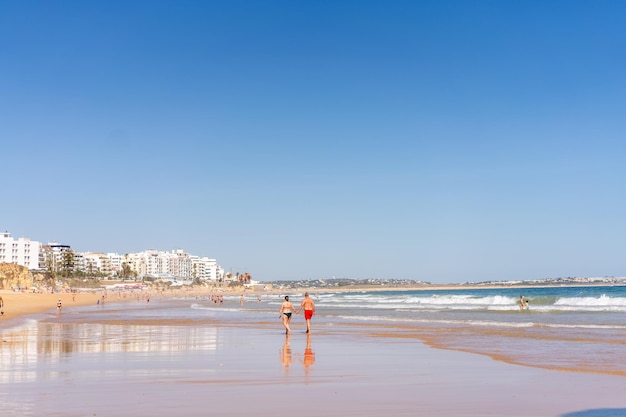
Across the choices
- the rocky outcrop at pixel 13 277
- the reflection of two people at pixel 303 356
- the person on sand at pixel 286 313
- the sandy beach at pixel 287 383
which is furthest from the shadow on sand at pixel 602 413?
the rocky outcrop at pixel 13 277

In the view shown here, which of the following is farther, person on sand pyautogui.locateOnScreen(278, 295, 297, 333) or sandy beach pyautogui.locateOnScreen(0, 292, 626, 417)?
person on sand pyautogui.locateOnScreen(278, 295, 297, 333)

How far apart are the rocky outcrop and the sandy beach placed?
11461 cm

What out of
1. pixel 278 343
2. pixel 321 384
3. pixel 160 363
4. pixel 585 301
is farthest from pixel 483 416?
pixel 585 301

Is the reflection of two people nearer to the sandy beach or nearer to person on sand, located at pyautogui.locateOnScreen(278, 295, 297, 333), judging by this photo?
the sandy beach

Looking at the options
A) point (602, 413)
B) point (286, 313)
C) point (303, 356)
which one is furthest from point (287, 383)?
point (286, 313)

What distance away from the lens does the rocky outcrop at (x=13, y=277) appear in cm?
12206

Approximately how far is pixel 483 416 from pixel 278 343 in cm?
1223

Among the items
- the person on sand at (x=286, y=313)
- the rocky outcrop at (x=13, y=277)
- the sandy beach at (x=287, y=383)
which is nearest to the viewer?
the sandy beach at (x=287, y=383)

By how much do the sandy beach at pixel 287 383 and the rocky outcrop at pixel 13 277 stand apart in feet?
376

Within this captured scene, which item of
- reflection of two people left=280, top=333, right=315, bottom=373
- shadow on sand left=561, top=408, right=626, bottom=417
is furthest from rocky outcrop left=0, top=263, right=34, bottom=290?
shadow on sand left=561, top=408, right=626, bottom=417

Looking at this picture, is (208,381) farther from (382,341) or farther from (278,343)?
(382,341)

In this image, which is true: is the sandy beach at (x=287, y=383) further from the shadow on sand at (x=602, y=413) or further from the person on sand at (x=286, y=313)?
the person on sand at (x=286, y=313)

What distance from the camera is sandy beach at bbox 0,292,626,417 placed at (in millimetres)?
9344

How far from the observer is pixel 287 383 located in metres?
11.8
